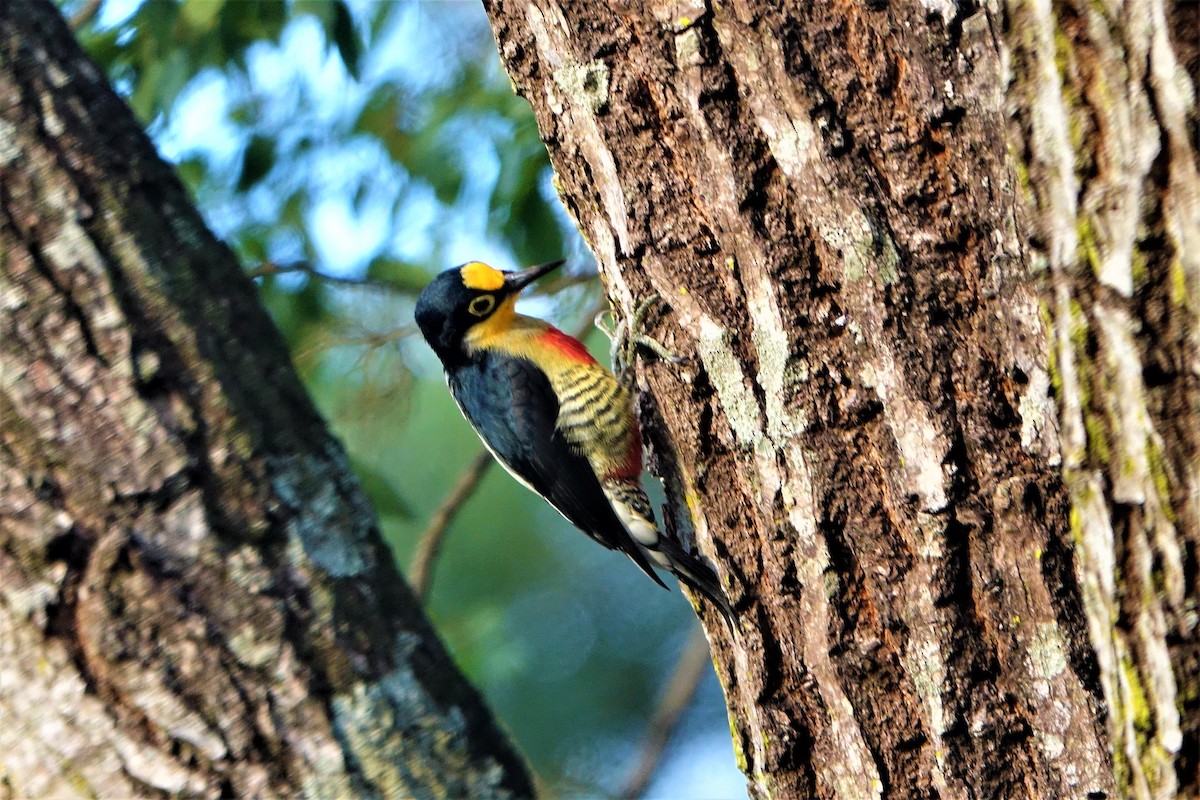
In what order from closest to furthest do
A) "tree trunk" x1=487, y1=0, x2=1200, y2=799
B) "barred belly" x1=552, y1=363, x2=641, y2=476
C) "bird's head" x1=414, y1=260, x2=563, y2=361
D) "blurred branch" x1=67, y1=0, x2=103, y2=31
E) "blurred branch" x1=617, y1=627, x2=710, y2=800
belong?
1. "tree trunk" x1=487, y1=0, x2=1200, y2=799
2. "barred belly" x1=552, y1=363, x2=641, y2=476
3. "bird's head" x1=414, y1=260, x2=563, y2=361
4. "blurred branch" x1=67, y1=0, x2=103, y2=31
5. "blurred branch" x1=617, y1=627, x2=710, y2=800

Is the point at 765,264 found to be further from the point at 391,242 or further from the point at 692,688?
the point at 692,688

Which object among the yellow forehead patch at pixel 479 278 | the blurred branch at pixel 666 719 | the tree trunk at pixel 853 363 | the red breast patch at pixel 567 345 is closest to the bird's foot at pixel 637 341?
the tree trunk at pixel 853 363

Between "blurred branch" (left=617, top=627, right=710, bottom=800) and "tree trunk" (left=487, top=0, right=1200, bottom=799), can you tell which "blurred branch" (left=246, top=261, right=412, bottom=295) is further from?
"blurred branch" (left=617, top=627, right=710, bottom=800)

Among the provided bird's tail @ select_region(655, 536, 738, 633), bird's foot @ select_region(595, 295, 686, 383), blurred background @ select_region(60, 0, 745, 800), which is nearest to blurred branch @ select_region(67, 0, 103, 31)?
blurred background @ select_region(60, 0, 745, 800)

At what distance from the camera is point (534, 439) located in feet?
12.2

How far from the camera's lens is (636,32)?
206 centimetres

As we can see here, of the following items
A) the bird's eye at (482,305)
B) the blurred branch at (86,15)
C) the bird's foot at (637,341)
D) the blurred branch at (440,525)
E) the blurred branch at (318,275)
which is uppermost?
the blurred branch at (86,15)

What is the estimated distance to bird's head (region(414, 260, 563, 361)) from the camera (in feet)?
12.9

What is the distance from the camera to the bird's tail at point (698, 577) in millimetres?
2217

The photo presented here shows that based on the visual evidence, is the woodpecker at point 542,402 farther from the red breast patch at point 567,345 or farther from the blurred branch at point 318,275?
the blurred branch at point 318,275

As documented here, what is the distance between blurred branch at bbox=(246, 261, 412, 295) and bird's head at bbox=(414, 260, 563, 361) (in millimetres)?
273

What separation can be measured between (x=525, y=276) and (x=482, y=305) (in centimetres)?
23

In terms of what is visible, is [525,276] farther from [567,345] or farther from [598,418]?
[598,418]

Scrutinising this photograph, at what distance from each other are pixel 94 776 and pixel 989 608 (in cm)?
192
